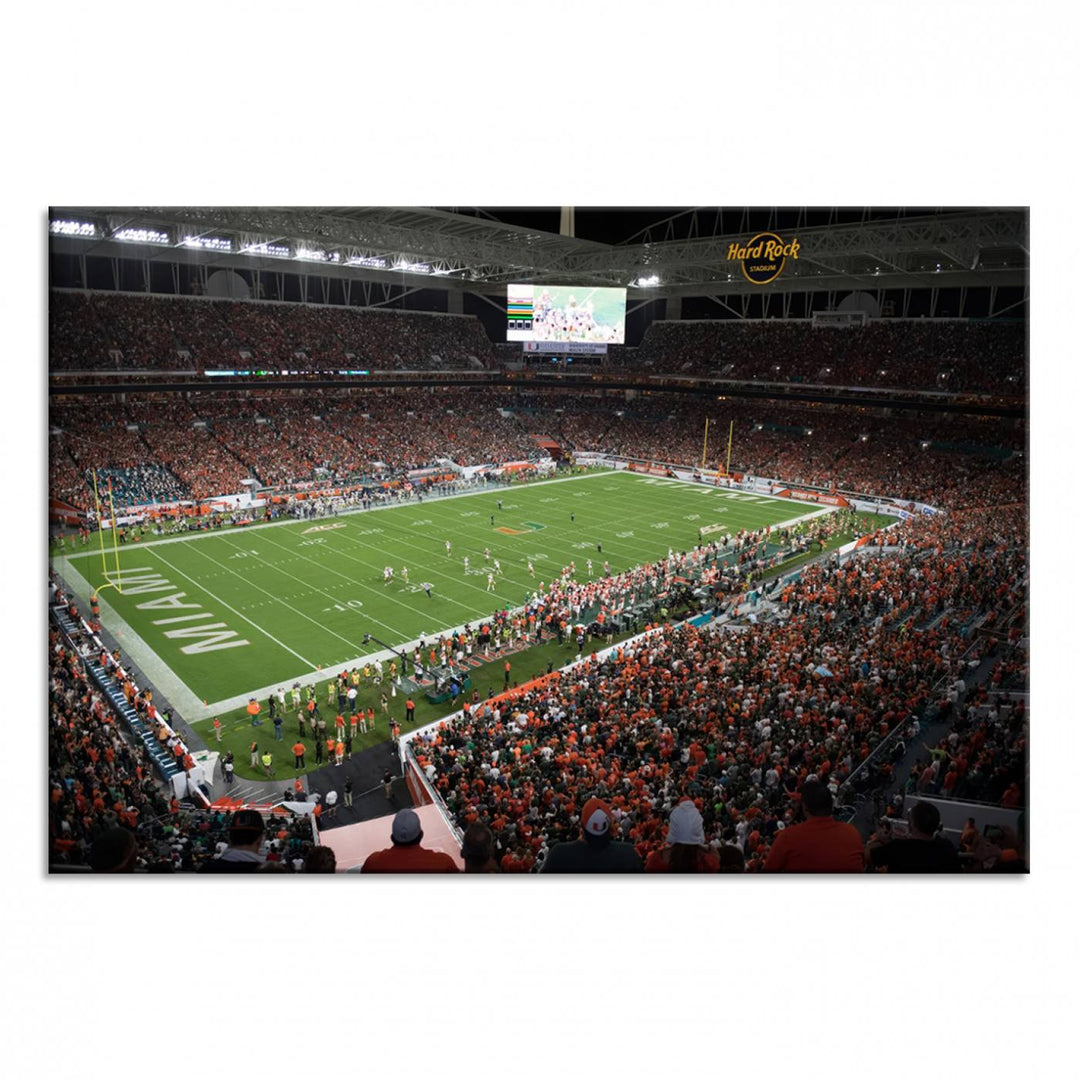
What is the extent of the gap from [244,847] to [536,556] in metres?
19.7

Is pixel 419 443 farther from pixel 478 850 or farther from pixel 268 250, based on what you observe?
pixel 478 850

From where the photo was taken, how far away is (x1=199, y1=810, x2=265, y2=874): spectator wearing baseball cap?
7.26 m

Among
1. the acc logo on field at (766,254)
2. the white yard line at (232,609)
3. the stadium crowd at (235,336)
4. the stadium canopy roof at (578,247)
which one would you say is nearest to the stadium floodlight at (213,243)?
the stadium canopy roof at (578,247)

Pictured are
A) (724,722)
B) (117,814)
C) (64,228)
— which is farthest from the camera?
(724,722)

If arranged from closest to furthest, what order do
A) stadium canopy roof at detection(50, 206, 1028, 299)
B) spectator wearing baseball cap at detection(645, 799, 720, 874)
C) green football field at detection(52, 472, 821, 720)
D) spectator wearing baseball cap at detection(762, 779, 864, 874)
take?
spectator wearing baseball cap at detection(645, 799, 720, 874) < spectator wearing baseball cap at detection(762, 779, 864, 874) < green football field at detection(52, 472, 821, 720) < stadium canopy roof at detection(50, 206, 1028, 299)

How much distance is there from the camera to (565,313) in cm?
3306

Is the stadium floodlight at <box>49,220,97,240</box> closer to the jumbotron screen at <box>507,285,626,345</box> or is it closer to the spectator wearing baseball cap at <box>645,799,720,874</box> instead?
the spectator wearing baseball cap at <box>645,799,720,874</box>

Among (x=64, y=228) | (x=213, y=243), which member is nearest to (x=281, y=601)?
(x=64, y=228)

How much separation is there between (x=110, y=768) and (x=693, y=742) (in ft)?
25.5

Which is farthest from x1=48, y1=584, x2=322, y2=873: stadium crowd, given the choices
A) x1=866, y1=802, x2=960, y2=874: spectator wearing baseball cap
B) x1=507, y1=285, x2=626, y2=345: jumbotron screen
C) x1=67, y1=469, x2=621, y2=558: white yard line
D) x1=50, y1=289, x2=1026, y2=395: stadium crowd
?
x1=50, y1=289, x2=1026, y2=395: stadium crowd

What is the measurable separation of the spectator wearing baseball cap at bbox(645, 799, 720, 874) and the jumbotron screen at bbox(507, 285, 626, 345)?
27780 millimetres

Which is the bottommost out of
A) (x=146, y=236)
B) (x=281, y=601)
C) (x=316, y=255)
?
(x=281, y=601)

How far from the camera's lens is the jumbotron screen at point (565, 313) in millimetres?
32312

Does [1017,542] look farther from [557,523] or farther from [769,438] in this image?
[769,438]
